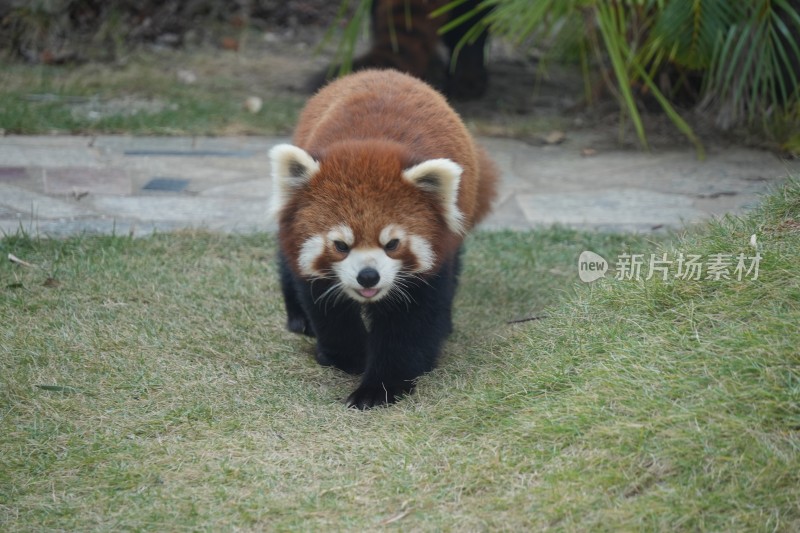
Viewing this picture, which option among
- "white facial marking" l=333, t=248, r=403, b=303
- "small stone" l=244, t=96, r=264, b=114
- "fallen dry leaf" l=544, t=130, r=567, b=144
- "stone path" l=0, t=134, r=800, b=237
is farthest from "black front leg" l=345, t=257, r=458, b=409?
"small stone" l=244, t=96, r=264, b=114

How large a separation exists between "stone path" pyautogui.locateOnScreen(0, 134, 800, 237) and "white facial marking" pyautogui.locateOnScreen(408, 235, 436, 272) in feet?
6.30

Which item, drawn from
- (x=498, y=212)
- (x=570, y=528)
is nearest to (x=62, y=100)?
(x=498, y=212)

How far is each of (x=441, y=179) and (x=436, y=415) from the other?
0.87 metres

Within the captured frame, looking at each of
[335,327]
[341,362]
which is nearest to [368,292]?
[335,327]

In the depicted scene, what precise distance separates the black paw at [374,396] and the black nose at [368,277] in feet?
1.59

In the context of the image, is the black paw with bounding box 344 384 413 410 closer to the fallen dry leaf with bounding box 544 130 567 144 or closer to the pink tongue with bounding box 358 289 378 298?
the pink tongue with bounding box 358 289 378 298

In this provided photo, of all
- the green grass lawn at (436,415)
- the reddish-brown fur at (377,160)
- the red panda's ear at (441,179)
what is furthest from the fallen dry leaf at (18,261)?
the red panda's ear at (441,179)

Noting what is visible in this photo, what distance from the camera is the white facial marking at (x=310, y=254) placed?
354 cm

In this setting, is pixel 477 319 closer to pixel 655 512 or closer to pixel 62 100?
pixel 655 512

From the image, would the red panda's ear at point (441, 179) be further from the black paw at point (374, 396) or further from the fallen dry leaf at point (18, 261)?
the fallen dry leaf at point (18, 261)

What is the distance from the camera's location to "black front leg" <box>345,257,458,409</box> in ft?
12.1

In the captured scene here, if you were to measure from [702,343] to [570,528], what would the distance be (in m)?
0.89

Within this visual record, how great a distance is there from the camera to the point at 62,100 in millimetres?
7492

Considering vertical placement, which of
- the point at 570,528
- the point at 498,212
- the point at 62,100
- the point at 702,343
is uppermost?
the point at 702,343
